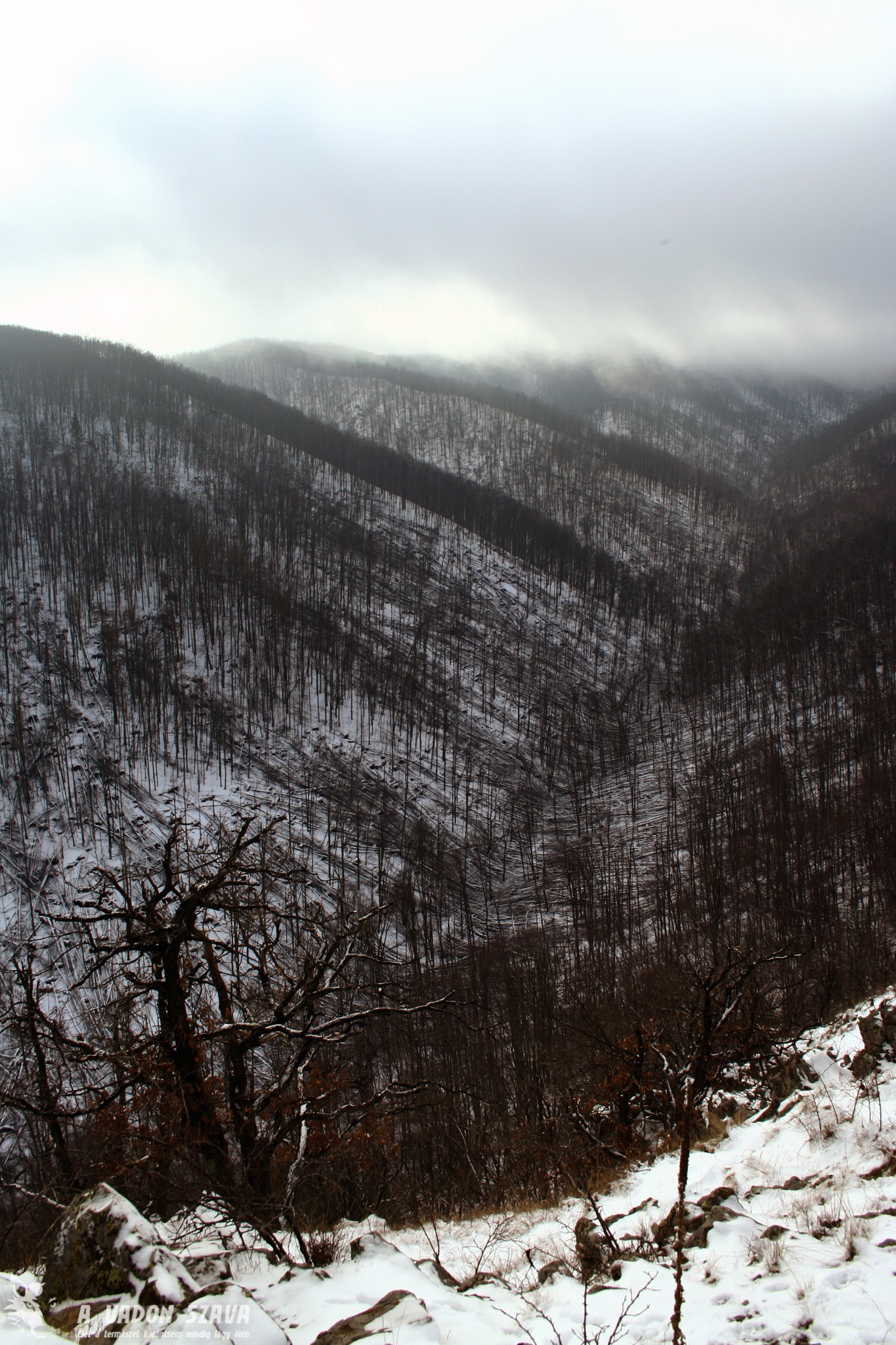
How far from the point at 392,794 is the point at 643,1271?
50315mm

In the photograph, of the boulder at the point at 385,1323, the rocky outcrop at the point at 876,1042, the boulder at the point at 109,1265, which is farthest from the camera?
the rocky outcrop at the point at 876,1042

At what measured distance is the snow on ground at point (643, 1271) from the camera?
13.3ft

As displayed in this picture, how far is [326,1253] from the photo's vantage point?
18.2 feet

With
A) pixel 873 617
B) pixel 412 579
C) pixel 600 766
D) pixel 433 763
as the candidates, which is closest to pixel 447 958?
pixel 433 763

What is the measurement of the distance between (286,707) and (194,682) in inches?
355

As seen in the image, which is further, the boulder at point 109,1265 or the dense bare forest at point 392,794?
the dense bare forest at point 392,794

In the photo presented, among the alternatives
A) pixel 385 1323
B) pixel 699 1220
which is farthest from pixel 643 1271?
pixel 385 1323

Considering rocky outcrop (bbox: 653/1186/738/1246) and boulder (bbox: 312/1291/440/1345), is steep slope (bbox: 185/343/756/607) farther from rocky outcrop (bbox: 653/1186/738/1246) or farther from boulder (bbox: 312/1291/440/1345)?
boulder (bbox: 312/1291/440/1345)

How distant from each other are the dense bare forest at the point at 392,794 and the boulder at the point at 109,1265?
1.86 m

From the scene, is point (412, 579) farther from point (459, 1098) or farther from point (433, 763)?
point (459, 1098)

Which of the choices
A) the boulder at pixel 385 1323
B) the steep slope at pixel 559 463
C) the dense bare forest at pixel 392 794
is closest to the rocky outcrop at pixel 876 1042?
the dense bare forest at pixel 392 794

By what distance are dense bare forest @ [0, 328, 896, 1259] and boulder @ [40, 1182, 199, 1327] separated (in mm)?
1861

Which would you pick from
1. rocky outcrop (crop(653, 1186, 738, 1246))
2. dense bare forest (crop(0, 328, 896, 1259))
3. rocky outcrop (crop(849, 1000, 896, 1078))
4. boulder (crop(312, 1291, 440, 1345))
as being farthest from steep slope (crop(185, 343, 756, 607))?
boulder (crop(312, 1291, 440, 1345))

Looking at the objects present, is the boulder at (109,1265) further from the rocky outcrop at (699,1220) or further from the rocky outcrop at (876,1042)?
the rocky outcrop at (876,1042)
